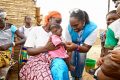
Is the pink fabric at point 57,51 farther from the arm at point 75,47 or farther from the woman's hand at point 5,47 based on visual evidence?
the woman's hand at point 5,47

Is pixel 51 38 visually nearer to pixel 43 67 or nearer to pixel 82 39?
pixel 43 67

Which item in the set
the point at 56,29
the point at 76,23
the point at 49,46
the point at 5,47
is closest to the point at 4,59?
the point at 5,47

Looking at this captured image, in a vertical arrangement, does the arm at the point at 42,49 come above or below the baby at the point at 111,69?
below

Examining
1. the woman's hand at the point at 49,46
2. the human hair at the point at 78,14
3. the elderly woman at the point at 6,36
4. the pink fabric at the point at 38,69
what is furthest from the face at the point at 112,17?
the elderly woman at the point at 6,36

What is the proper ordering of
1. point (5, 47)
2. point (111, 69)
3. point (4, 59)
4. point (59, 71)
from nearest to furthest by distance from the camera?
point (111, 69) < point (59, 71) < point (4, 59) < point (5, 47)

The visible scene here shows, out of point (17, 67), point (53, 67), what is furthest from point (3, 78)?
point (17, 67)

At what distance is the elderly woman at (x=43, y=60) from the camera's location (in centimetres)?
303

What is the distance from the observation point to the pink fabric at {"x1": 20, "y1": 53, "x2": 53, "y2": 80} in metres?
3.04

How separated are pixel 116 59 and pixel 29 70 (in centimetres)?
221

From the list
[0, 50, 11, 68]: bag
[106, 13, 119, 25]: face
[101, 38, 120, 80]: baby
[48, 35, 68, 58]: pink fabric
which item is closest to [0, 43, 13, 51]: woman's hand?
[0, 50, 11, 68]: bag

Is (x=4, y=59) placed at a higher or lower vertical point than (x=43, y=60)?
lower

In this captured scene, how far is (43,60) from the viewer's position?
3.25m

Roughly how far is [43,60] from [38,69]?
0.17 meters

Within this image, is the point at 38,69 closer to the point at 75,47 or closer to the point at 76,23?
the point at 75,47
